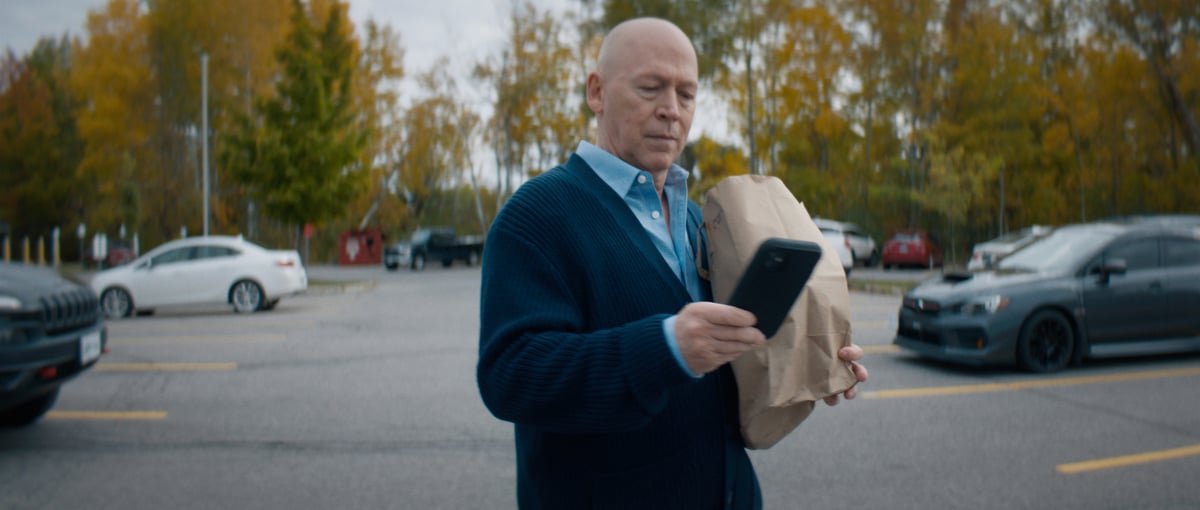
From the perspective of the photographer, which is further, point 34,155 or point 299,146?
point 34,155

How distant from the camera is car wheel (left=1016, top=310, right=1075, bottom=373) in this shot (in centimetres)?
812

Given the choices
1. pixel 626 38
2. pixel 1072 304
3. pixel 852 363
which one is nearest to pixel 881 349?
pixel 1072 304

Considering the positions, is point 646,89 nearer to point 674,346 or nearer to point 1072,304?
point 674,346

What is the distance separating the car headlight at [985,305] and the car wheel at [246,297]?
41.2 feet

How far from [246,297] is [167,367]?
7150 millimetres

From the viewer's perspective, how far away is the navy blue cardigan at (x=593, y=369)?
1.36 metres

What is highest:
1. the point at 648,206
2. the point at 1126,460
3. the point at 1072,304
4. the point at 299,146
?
the point at 299,146

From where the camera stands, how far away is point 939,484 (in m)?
4.63

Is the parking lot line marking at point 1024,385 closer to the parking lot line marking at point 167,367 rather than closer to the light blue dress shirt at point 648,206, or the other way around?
the light blue dress shirt at point 648,206

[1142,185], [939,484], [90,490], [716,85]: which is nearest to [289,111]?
[716,85]

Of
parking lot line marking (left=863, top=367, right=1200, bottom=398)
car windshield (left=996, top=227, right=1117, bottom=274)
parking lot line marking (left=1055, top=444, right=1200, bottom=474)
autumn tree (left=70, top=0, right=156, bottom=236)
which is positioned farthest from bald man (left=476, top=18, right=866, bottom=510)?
autumn tree (left=70, top=0, right=156, bottom=236)

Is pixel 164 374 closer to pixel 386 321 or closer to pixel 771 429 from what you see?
pixel 386 321

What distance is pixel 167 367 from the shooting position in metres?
8.77

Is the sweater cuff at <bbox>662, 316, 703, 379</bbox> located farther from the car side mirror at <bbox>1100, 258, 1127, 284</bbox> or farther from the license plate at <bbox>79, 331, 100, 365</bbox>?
the car side mirror at <bbox>1100, 258, 1127, 284</bbox>
